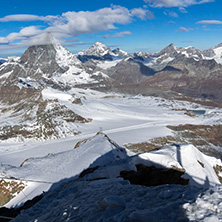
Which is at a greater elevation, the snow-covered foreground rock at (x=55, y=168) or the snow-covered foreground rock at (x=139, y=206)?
the snow-covered foreground rock at (x=139, y=206)

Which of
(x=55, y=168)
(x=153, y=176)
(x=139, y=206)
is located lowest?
(x=55, y=168)

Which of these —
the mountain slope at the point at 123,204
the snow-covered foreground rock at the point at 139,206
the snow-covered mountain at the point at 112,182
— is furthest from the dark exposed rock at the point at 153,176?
the snow-covered foreground rock at the point at 139,206

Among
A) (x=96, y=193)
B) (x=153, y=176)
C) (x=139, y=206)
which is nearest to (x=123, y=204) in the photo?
(x=139, y=206)

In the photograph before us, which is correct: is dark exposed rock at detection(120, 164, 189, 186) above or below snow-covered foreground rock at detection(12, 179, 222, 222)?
below

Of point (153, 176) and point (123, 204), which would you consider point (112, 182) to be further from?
point (123, 204)

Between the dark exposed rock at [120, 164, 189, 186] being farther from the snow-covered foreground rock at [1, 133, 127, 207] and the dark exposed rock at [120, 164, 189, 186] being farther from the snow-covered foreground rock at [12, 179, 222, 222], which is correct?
the snow-covered foreground rock at [1, 133, 127, 207]

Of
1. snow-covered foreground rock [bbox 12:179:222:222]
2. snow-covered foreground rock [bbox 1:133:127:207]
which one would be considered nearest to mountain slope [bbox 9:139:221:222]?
snow-covered foreground rock [bbox 12:179:222:222]

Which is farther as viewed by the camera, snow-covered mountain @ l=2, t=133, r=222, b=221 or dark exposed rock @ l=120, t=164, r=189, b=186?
dark exposed rock @ l=120, t=164, r=189, b=186

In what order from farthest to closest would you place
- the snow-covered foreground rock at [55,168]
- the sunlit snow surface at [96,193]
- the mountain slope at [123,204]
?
1. the snow-covered foreground rock at [55,168]
2. the sunlit snow surface at [96,193]
3. the mountain slope at [123,204]

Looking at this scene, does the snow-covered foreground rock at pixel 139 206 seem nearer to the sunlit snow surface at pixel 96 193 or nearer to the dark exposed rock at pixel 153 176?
the sunlit snow surface at pixel 96 193

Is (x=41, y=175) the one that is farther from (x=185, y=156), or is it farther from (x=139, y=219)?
(x=139, y=219)

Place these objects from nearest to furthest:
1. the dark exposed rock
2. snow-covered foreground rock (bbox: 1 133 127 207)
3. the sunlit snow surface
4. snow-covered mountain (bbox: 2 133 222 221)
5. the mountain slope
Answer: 1. the mountain slope
2. the sunlit snow surface
3. snow-covered mountain (bbox: 2 133 222 221)
4. the dark exposed rock
5. snow-covered foreground rock (bbox: 1 133 127 207)
